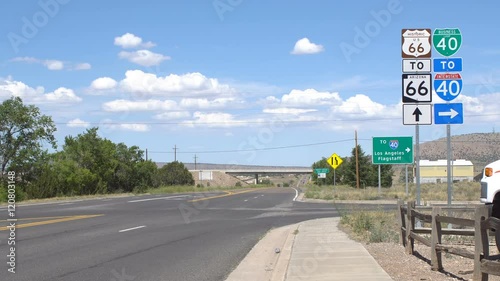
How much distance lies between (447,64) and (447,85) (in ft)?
1.65

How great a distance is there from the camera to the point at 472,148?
4528 inches

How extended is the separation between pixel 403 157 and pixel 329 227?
84.7 feet

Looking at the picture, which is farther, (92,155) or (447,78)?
(92,155)

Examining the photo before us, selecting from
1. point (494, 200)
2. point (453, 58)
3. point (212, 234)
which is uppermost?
point (453, 58)

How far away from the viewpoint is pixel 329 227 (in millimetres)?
18766

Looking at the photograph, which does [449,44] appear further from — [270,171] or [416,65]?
[270,171]

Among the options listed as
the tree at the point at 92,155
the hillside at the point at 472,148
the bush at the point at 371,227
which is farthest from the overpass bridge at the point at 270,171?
the bush at the point at 371,227

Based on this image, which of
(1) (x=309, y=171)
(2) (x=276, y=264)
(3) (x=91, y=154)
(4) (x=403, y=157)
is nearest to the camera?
(2) (x=276, y=264)

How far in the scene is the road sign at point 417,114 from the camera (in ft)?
46.2

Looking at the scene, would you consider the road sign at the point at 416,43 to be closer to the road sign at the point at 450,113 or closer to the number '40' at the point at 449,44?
the number '40' at the point at 449,44

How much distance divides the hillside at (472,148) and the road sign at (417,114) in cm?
9011

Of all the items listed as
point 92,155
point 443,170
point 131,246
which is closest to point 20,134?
point 92,155

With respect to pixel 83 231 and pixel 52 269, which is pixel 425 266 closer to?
pixel 52 269

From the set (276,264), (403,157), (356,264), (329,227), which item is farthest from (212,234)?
(403,157)
